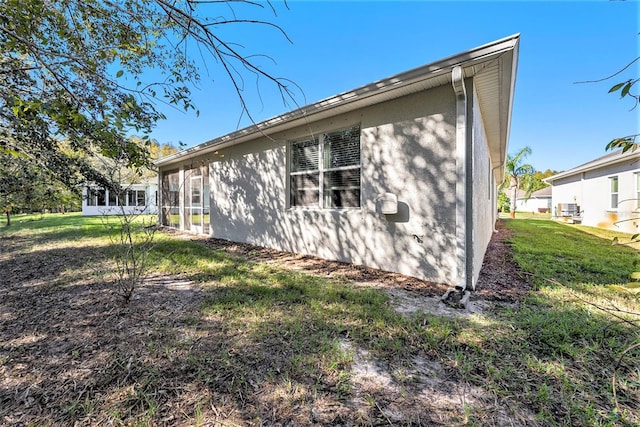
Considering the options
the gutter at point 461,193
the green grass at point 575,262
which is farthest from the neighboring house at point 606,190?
the gutter at point 461,193

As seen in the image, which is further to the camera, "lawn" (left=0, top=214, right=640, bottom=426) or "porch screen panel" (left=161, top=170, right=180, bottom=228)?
"porch screen panel" (left=161, top=170, right=180, bottom=228)

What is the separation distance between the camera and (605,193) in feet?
39.5

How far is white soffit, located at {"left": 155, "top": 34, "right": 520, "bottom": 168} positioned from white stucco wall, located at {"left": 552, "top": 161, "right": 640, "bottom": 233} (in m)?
7.17

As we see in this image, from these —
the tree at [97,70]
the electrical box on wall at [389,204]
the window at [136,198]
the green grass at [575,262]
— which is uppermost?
the tree at [97,70]

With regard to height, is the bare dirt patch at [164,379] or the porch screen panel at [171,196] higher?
the porch screen panel at [171,196]

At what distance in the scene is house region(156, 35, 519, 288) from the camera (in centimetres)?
387

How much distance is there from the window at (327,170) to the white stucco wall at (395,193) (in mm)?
177

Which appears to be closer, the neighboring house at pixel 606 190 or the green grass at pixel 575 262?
the green grass at pixel 575 262

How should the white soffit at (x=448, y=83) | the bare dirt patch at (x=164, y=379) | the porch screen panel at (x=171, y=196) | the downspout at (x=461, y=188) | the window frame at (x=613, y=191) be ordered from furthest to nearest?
the window frame at (x=613, y=191), the porch screen panel at (x=171, y=196), the downspout at (x=461, y=188), the white soffit at (x=448, y=83), the bare dirt patch at (x=164, y=379)

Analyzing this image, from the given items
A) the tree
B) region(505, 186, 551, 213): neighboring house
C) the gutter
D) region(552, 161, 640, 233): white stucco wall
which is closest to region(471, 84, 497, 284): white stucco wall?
the gutter

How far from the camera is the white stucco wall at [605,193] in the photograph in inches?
403

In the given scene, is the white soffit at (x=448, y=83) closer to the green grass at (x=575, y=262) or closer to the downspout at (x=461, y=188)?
the downspout at (x=461, y=188)

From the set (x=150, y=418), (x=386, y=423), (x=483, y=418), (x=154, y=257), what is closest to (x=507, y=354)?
(x=483, y=418)

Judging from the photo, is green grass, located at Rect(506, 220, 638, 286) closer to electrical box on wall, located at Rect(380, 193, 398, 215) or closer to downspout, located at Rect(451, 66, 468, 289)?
downspout, located at Rect(451, 66, 468, 289)
